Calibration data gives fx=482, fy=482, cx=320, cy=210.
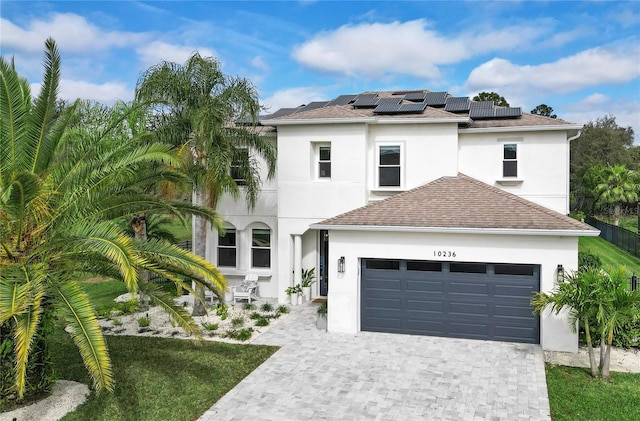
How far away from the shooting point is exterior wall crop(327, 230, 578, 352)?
42.8ft

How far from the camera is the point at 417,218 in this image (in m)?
14.3

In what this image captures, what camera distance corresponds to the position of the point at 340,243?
48.5ft

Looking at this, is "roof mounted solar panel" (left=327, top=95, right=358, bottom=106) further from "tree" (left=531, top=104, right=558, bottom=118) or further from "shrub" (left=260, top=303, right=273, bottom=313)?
"tree" (left=531, top=104, right=558, bottom=118)

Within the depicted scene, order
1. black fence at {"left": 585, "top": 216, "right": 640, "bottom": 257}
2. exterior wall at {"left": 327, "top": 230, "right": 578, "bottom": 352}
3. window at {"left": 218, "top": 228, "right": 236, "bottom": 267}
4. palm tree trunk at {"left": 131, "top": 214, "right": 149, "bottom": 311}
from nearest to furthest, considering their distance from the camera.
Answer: exterior wall at {"left": 327, "top": 230, "right": 578, "bottom": 352} → palm tree trunk at {"left": 131, "top": 214, "right": 149, "bottom": 311} → window at {"left": 218, "top": 228, "right": 236, "bottom": 267} → black fence at {"left": 585, "top": 216, "right": 640, "bottom": 257}

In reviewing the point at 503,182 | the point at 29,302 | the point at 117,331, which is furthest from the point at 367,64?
the point at 29,302

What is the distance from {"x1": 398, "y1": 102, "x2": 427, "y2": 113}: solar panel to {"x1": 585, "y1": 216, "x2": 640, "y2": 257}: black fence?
689 inches

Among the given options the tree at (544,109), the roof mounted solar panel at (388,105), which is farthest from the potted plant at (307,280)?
the tree at (544,109)

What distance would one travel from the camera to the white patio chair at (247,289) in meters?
18.5

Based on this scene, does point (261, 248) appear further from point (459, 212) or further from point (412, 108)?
point (459, 212)

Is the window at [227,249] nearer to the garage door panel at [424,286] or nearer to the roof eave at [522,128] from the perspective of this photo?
the garage door panel at [424,286]

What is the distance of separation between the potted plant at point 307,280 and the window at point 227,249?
324 cm

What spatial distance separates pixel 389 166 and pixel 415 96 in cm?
504

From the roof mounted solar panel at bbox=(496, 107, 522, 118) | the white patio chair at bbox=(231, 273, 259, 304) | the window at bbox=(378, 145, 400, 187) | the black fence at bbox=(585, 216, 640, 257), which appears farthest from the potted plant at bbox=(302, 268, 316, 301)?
the black fence at bbox=(585, 216, 640, 257)

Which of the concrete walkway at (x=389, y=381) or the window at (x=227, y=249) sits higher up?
the window at (x=227, y=249)
